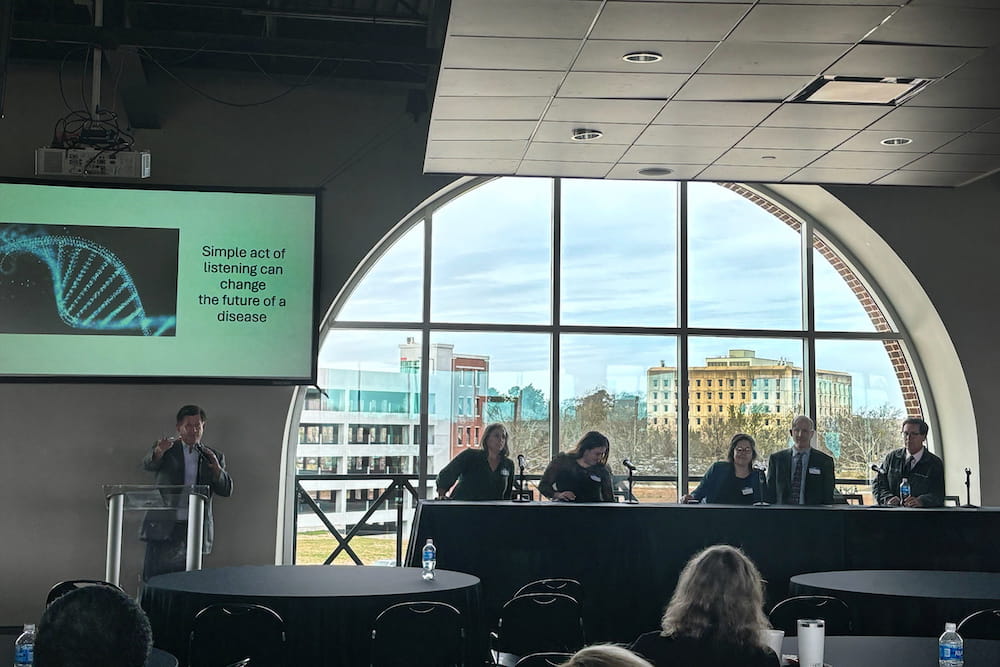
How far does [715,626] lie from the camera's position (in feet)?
10.1

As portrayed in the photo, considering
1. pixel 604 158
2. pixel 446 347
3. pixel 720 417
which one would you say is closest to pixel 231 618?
pixel 604 158

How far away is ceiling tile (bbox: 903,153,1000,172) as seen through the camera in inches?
287

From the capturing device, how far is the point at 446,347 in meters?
8.98

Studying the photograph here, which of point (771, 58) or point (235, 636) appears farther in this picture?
point (771, 58)

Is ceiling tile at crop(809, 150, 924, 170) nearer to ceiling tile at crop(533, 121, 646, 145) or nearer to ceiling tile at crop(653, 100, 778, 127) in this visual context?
ceiling tile at crop(653, 100, 778, 127)

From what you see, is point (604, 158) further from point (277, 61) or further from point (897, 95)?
point (277, 61)

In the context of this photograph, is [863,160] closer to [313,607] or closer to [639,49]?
[639,49]

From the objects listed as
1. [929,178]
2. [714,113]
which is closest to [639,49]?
[714,113]

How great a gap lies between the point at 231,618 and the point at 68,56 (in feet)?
16.9

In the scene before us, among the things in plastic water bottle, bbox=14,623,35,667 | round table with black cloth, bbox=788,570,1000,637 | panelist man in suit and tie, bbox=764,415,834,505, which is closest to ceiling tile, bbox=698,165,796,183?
panelist man in suit and tie, bbox=764,415,834,505

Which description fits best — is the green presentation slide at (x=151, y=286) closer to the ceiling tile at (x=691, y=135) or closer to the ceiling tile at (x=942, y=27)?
the ceiling tile at (x=691, y=135)

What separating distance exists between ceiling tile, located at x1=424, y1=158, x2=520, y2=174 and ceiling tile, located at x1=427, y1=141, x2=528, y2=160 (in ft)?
0.40

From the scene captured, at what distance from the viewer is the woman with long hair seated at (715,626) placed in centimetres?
304

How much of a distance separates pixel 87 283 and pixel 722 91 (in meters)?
4.71
